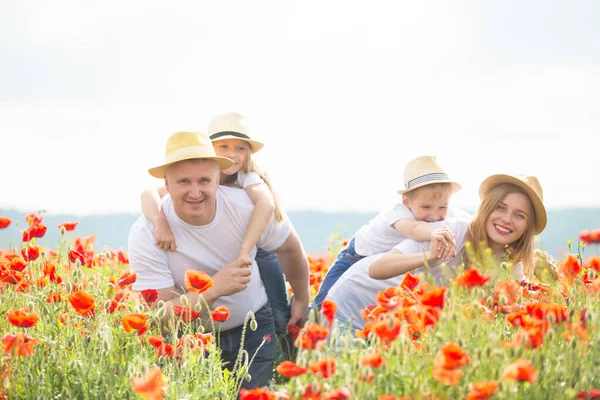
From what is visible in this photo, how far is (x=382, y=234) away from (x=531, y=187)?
1.08 meters

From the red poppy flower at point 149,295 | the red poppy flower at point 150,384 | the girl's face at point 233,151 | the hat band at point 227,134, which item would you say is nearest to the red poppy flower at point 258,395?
the red poppy flower at point 150,384

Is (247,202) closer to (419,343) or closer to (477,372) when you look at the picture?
(419,343)

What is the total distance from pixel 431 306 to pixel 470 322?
1.02ft

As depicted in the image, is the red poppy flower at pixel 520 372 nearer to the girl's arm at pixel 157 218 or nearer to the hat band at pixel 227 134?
the girl's arm at pixel 157 218

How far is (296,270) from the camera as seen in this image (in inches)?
198

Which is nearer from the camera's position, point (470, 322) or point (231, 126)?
point (470, 322)

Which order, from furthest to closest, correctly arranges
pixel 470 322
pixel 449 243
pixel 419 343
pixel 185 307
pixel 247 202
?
1. pixel 247 202
2. pixel 449 243
3. pixel 185 307
4. pixel 419 343
5. pixel 470 322

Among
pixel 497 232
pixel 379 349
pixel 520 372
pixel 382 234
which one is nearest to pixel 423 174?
pixel 382 234

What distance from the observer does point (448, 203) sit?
192 inches

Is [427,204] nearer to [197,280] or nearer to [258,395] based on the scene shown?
[197,280]

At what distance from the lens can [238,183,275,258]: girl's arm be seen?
4.36m

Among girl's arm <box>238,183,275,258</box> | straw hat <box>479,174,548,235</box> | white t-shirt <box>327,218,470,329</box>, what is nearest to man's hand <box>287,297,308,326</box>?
white t-shirt <box>327,218,470,329</box>

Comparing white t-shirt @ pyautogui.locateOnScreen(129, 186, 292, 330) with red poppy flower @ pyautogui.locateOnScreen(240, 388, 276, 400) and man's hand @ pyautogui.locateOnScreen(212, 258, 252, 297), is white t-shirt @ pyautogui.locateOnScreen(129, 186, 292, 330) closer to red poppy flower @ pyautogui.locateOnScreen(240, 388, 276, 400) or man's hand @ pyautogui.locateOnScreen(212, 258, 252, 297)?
man's hand @ pyautogui.locateOnScreen(212, 258, 252, 297)

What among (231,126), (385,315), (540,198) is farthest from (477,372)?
(231,126)
